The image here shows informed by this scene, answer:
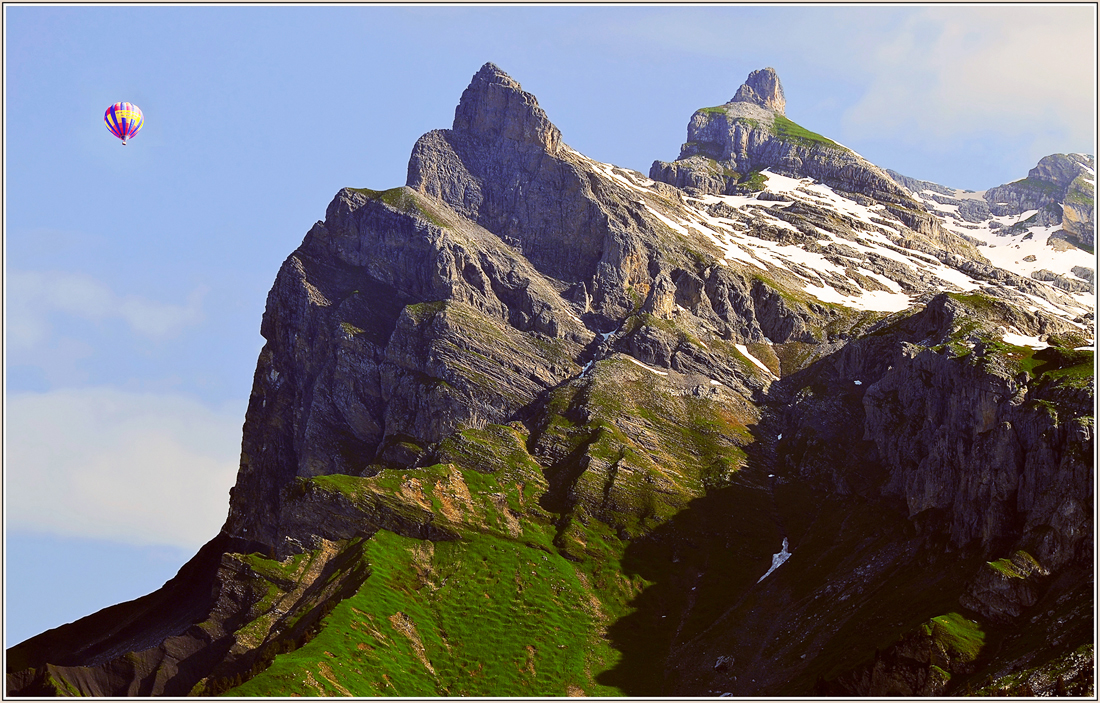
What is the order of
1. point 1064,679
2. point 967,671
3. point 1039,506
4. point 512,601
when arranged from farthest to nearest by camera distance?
point 512,601
point 1039,506
point 967,671
point 1064,679

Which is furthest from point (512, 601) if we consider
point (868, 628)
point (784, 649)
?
point (868, 628)

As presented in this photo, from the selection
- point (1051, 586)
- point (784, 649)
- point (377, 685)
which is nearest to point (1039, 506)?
point (1051, 586)

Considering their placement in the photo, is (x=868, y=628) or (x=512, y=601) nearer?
(x=868, y=628)

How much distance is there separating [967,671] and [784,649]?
112 ft

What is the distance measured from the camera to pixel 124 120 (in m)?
196

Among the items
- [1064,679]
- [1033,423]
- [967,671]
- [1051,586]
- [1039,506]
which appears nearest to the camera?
[1064,679]

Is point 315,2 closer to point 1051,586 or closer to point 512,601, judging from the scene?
point 512,601

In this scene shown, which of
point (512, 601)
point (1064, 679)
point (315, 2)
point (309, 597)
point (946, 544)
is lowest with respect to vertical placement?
point (1064, 679)

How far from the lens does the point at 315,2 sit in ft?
509

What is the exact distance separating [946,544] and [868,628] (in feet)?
86.0

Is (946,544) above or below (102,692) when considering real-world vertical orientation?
below

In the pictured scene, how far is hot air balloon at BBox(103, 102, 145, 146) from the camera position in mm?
196125

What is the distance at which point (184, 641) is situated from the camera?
19625 cm

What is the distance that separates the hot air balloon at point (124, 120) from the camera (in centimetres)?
19612
